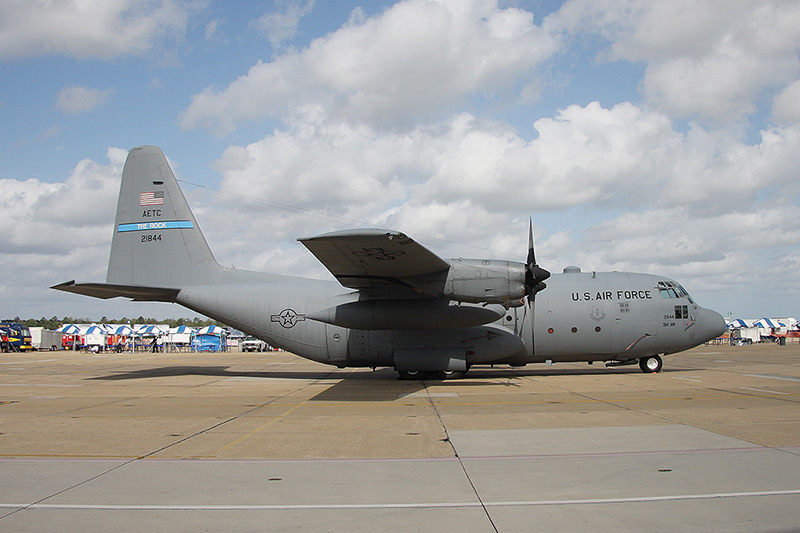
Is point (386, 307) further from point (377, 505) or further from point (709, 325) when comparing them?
point (377, 505)

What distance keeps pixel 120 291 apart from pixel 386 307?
9.39 m

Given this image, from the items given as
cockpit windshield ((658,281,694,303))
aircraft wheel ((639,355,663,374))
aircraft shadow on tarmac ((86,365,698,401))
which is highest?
cockpit windshield ((658,281,694,303))

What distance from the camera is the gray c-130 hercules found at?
17.8 metres

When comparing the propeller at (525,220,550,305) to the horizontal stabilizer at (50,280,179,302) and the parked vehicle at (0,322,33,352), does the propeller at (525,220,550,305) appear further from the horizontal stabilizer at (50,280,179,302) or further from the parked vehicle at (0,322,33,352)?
the parked vehicle at (0,322,33,352)

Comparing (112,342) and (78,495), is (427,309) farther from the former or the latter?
(112,342)

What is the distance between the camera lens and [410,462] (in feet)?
24.8

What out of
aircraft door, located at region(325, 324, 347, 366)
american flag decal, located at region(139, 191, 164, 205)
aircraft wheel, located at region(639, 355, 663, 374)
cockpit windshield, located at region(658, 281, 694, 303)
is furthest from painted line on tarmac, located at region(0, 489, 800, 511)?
american flag decal, located at region(139, 191, 164, 205)

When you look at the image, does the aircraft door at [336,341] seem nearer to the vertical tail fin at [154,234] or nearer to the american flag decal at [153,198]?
the vertical tail fin at [154,234]

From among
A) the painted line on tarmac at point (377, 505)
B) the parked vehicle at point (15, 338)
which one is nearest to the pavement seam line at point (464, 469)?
the painted line on tarmac at point (377, 505)

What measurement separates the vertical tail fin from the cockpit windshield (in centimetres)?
1650

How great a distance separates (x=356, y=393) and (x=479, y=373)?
7.98 metres

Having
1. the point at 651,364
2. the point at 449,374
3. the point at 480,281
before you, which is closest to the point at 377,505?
the point at 480,281

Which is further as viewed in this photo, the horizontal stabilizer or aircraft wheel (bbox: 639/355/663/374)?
aircraft wheel (bbox: 639/355/663/374)

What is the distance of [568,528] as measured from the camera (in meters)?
4.87
